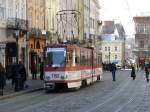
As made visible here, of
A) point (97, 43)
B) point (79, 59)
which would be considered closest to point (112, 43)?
point (97, 43)

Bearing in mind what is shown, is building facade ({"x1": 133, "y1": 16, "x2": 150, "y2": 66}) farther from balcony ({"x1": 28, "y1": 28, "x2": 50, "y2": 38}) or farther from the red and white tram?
the red and white tram

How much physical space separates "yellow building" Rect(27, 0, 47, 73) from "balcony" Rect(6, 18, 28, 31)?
3508 millimetres

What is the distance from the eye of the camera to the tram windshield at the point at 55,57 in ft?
116

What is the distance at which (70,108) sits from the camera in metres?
22.8

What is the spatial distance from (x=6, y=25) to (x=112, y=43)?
11941 cm

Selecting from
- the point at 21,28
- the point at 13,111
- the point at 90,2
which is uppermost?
the point at 90,2

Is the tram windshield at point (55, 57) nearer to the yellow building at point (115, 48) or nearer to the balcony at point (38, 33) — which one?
the balcony at point (38, 33)

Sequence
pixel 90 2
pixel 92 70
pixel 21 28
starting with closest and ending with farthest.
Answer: pixel 92 70, pixel 21 28, pixel 90 2

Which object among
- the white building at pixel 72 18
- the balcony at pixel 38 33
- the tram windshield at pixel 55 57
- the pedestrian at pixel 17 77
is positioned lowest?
the pedestrian at pixel 17 77

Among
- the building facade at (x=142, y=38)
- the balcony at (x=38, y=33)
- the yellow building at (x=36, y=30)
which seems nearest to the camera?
the balcony at (x=38, y=33)

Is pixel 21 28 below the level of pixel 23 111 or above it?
above

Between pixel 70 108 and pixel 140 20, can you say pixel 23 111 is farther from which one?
pixel 140 20

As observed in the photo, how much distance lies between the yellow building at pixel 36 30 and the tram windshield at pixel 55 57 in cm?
2176

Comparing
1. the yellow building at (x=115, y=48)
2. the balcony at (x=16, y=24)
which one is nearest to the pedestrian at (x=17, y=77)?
the balcony at (x=16, y=24)
